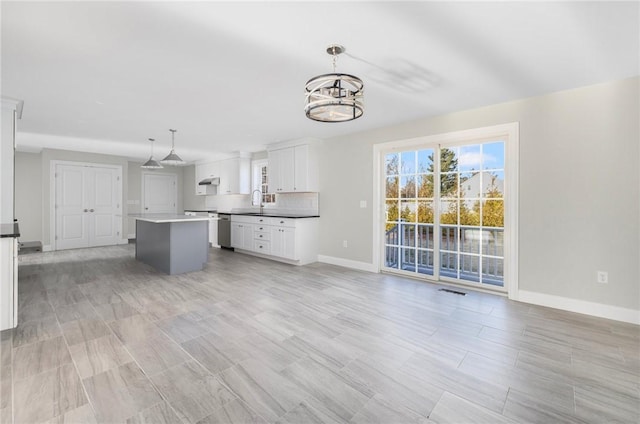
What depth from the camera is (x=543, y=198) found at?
333 centimetres

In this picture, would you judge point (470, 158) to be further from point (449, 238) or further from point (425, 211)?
point (449, 238)

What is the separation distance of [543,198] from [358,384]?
301 centimetres

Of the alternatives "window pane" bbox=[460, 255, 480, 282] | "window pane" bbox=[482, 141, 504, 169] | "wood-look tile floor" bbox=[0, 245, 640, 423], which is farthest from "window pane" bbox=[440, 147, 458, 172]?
"wood-look tile floor" bbox=[0, 245, 640, 423]

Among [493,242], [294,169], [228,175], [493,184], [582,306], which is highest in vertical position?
[228,175]

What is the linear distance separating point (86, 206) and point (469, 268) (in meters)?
8.79

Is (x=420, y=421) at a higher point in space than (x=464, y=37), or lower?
lower

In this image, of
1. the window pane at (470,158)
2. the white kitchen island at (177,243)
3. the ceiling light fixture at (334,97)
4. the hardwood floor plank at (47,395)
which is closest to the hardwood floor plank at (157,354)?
the hardwood floor plank at (47,395)

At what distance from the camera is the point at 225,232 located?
721 cm

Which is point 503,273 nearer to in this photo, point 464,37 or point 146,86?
point 464,37

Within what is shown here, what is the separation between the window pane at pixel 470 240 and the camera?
3936 mm

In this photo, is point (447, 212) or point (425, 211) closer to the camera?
point (447, 212)

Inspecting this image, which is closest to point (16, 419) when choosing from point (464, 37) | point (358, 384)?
point (358, 384)

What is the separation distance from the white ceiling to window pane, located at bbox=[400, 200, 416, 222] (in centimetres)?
136

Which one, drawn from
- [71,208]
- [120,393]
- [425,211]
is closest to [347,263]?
[425,211]
